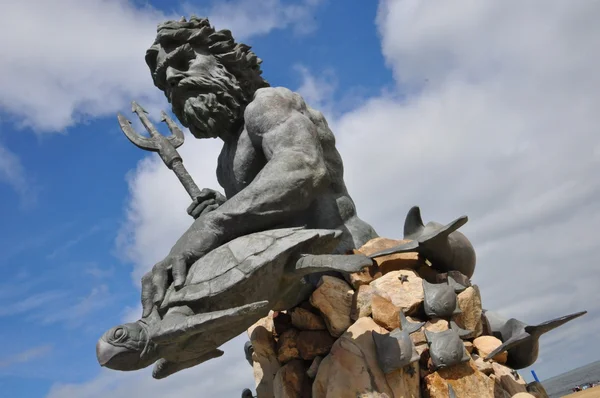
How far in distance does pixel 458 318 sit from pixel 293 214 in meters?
1.24

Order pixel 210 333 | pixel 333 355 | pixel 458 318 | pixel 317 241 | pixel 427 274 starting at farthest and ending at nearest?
pixel 427 274, pixel 458 318, pixel 333 355, pixel 317 241, pixel 210 333

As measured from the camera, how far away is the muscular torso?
3.66 m

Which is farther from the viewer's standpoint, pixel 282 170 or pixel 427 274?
pixel 427 274

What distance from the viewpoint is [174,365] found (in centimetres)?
303

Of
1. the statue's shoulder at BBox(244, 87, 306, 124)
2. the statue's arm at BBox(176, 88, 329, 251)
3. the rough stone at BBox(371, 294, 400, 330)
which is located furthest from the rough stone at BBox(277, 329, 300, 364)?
the statue's shoulder at BBox(244, 87, 306, 124)

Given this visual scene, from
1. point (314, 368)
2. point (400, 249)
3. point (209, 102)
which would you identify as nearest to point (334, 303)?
point (314, 368)

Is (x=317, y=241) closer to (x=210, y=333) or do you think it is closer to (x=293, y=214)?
(x=293, y=214)

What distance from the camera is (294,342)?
3.48 m

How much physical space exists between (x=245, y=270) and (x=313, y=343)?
930 millimetres

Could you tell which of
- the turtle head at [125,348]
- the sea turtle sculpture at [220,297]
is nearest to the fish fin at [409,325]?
the sea turtle sculpture at [220,297]

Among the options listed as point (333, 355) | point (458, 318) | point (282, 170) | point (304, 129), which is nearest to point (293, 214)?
point (282, 170)

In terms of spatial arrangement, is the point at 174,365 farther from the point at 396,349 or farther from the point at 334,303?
the point at 396,349

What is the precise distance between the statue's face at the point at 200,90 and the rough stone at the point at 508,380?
2.40 meters

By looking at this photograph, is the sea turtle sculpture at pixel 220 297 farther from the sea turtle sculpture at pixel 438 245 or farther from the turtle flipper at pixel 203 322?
the sea turtle sculpture at pixel 438 245
